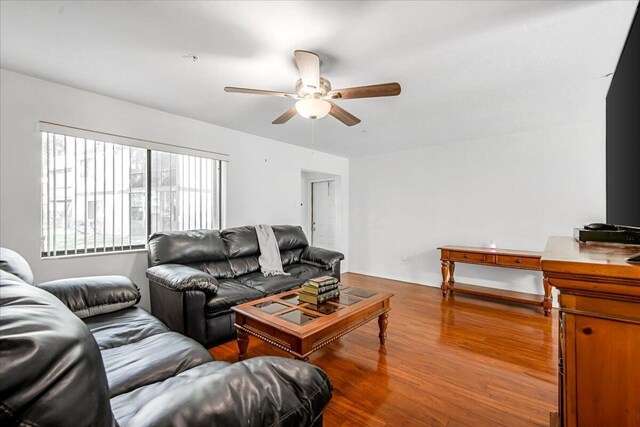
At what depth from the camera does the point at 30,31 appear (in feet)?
5.83

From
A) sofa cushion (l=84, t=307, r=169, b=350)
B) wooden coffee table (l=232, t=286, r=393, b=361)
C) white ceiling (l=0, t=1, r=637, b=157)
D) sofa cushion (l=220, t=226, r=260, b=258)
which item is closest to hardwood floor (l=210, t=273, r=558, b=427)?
wooden coffee table (l=232, t=286, r=393, b=361)

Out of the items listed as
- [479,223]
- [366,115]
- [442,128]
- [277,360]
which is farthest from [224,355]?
[479,223]

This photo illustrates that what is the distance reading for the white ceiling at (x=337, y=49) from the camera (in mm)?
1579

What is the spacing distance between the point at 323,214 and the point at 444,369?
4237 mm

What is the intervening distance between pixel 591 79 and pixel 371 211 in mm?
3560

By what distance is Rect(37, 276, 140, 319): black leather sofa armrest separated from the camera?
185 cm

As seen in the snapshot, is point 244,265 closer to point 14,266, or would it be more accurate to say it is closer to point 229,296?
point 229,296

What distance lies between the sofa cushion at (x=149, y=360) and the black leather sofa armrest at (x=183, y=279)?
65 cm

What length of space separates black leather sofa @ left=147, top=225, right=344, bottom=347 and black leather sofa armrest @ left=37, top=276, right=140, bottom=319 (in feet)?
1.11

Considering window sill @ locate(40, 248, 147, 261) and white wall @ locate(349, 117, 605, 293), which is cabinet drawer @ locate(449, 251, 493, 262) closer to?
white wall @ locate(349, 117, 605, 293)

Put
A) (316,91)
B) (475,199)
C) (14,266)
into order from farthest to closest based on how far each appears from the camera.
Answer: (475,199), (316,91), (14,266)

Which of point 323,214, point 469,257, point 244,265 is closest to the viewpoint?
point 244,265

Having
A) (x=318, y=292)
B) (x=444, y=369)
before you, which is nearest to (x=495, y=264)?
(x=444, y=369)

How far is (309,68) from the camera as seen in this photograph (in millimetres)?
1818
